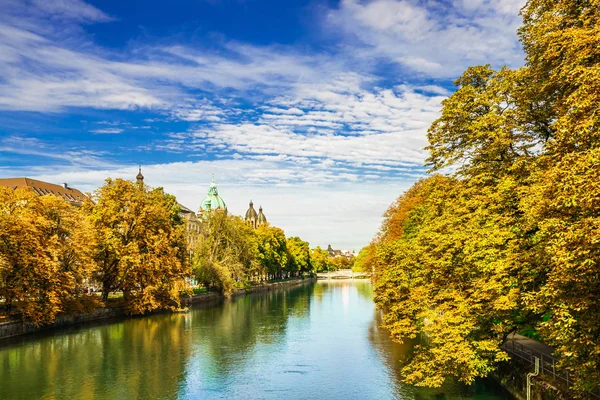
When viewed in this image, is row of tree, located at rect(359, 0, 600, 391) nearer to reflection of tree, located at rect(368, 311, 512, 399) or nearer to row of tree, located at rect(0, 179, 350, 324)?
reflection of tree, located at rect(368, 311, 512, 399)

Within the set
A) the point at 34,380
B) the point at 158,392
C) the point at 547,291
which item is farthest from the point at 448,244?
the point at 34,380

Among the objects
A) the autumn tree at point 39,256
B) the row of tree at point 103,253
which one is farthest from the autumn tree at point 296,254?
the autumn tree at point 39,256

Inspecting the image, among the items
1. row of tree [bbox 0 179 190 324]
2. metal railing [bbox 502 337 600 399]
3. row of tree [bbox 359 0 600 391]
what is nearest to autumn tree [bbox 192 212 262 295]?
row of tree [bbox 0 179 190 324]

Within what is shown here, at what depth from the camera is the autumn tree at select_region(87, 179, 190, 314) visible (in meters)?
52.2

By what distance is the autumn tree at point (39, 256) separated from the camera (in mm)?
38906

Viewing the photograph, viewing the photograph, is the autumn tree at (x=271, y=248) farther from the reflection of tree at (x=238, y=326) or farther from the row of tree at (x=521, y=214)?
the row of tree at (x=521, y=214)

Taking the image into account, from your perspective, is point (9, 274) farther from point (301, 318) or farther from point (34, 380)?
point (301, 318)

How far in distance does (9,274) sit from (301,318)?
2924 cm

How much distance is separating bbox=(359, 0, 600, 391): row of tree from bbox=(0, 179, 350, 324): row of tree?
28.3 metres

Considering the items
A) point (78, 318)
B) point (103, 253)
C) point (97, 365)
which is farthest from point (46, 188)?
point (97, 365)

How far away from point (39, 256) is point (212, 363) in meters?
18.4

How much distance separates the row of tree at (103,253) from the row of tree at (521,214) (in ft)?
92.8

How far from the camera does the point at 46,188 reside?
102875 millimetres

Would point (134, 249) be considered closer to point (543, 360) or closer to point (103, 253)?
point (103, 253)
